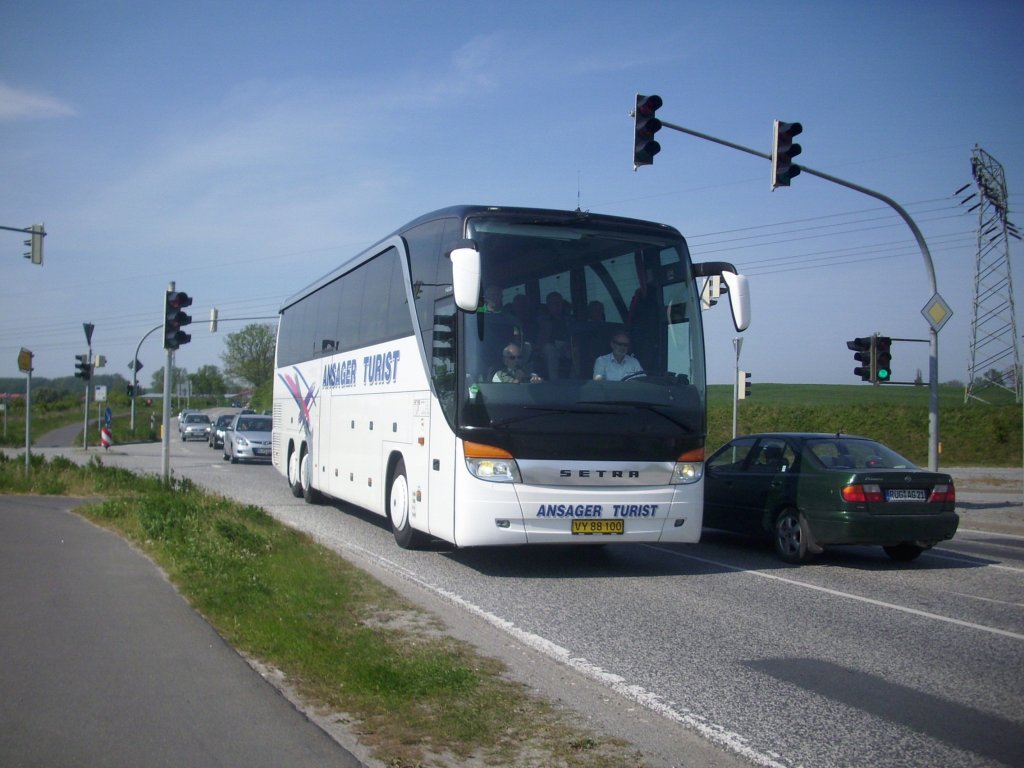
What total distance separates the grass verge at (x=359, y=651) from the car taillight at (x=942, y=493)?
6.44 m

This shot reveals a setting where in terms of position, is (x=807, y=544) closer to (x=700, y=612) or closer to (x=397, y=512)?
(x=700, y=612)

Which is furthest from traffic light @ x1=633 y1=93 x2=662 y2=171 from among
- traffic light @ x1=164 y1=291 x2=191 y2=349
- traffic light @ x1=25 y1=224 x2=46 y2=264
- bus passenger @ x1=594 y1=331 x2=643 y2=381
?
traffic light @ x1=25 y1=224 x2=46 y2=264

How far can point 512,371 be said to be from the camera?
32.2ft

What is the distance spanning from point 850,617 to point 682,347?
10.8 feet

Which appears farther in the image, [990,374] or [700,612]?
[990,374]

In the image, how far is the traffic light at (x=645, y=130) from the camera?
1531 centimetres

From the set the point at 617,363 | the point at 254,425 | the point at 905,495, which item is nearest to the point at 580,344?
the point at 617,363

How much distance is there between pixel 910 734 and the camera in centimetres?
526

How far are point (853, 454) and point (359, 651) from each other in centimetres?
744

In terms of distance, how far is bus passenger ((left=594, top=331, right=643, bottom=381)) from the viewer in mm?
10047

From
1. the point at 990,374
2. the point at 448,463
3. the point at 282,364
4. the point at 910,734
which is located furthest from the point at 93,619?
the point at 990,374

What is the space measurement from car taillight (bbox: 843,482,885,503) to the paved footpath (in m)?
7.12

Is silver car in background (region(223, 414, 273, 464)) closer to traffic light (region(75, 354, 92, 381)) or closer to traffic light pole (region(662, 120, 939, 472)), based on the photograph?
traffic light (region(75, 354, 92, 381))

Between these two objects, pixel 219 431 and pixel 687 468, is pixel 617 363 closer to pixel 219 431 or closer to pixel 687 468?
pixel 687 468
